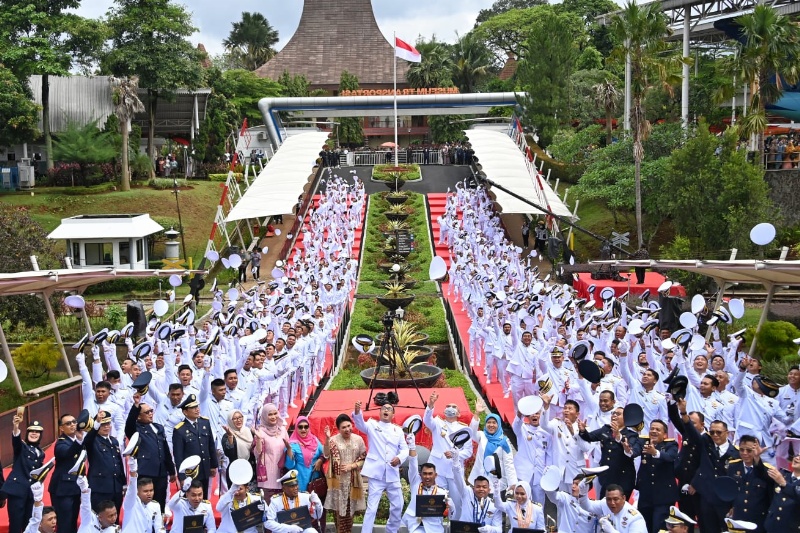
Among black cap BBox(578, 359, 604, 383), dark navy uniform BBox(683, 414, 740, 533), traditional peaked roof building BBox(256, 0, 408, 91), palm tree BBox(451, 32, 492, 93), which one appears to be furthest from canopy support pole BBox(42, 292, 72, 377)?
traditional peaked roof building BBox(256, 0, 408, 91)

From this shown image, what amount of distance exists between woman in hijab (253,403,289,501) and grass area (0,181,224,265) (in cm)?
2372

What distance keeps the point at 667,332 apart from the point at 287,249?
17.7m

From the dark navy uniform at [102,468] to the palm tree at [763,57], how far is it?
19.4m

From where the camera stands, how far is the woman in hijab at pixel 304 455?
802cm

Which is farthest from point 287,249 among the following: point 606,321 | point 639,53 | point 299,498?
point 299,498

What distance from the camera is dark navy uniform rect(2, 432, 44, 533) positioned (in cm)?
745

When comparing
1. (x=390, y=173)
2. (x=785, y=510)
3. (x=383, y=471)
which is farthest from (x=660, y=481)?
(x=390, y=173)

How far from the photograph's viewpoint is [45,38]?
110ft

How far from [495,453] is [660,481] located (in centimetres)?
150

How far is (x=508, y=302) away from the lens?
50.4 feet

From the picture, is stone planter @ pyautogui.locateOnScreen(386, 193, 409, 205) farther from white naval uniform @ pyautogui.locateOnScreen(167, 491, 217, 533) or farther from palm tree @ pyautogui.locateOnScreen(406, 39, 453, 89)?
white naval uniform @ pyautogui.locateOnScreen(167, 491, 217, 533)

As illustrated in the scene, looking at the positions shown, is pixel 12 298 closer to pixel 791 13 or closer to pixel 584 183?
pixel 584 183

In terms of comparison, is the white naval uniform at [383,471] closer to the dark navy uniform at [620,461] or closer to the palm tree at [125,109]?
the dark navy uniform at [620,461]

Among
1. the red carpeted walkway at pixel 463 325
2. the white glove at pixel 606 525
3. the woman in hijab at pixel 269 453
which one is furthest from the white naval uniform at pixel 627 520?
the red carpeted walkway at pixel 463 325
